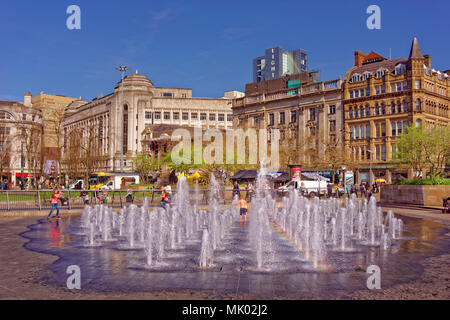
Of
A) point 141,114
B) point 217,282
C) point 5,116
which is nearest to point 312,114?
point 141,114

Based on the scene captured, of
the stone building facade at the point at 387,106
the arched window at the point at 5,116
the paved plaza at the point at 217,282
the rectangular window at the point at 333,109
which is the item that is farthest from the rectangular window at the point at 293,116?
the paved plaza at the point at 217,282

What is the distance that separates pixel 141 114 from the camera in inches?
4203

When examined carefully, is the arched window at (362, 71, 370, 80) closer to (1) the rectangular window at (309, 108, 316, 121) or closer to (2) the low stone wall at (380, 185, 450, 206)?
(1) the rectangular window at (309, 108, 316, 121)

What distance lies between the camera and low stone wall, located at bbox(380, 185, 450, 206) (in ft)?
88.6

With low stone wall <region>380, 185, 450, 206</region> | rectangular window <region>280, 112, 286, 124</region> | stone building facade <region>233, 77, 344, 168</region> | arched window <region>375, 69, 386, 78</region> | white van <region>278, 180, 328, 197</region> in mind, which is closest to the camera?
low stone wall <region>380, 185, 450, 206</region>

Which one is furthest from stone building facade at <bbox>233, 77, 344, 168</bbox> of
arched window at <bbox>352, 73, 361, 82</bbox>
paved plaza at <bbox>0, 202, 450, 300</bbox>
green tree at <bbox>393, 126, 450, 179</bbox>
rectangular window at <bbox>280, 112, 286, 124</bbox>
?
paved plaza at <bbox>0, 202, 450, 300</bbox>

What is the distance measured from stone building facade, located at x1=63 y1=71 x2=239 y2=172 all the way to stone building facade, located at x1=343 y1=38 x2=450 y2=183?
42823mm

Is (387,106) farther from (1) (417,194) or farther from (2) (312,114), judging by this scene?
(1) (417,194)

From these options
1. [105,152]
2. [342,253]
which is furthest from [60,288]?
[105,152]

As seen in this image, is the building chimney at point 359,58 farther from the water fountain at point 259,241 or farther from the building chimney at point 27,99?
the building chimney at point 27,99

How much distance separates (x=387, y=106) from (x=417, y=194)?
1547 inches

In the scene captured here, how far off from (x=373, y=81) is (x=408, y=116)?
8330 mm

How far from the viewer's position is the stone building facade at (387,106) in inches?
2384
